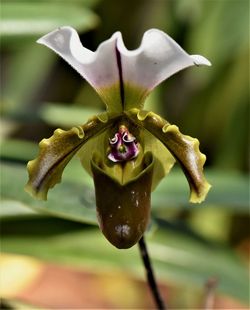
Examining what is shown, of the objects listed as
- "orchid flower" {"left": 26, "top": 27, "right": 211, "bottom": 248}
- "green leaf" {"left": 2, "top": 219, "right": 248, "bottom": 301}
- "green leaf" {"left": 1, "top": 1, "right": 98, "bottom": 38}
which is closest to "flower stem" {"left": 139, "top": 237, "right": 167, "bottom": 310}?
"orchid flower" {"left": 26, "top": 27, "right": 211, "bottom": 248}

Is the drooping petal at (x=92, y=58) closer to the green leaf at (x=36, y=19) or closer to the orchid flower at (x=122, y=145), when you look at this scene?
the orchid flower at (x=122, y=145)

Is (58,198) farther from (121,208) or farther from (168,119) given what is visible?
(168,119)

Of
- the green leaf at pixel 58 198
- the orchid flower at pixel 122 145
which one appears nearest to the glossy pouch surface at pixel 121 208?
the orchid flower at pixel 122 145

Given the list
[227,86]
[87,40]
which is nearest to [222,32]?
[227,86]

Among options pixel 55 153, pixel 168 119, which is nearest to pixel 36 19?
pixel 55 153

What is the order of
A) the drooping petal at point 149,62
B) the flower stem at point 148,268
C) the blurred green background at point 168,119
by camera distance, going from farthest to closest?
the blurred green background at point 168,119, the flower stem at point 148,268, the drooping petal at point 149,62

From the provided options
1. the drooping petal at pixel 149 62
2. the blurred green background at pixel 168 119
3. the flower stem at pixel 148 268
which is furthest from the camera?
the blurred green background at pixel 168 119
